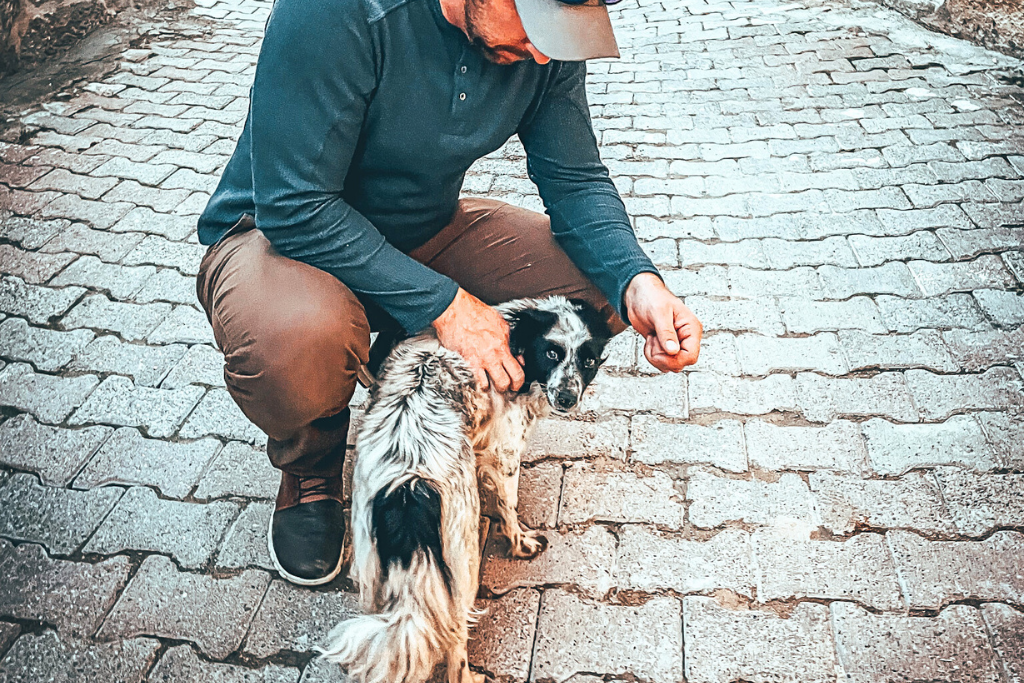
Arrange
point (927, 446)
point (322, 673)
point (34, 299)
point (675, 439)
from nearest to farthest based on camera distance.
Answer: point (322, 673)
point (927, 446)
point (675, 439)
point (34, 299)

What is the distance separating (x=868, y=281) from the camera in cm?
359

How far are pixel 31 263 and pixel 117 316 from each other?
2.26ft

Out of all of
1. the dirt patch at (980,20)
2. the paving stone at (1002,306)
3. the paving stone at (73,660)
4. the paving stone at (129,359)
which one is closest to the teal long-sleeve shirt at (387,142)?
the paving stone at (129,359)

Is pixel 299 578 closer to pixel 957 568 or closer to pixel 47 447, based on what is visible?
pixel 47 447

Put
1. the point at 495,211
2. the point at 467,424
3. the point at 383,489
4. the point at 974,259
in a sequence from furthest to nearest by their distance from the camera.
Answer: the point at 974,259 → the point at 495,211 → the point at 467,424 → the point at 383,489

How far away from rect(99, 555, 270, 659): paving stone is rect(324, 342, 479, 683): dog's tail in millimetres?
492

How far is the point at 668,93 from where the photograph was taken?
18.6 ft

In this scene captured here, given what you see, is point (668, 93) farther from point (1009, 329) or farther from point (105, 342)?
point (105, 342)

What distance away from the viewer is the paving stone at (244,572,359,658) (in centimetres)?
212

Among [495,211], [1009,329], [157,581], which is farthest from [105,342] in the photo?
[1009,329]

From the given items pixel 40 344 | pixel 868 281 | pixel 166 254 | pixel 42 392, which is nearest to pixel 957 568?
pixel 868 281

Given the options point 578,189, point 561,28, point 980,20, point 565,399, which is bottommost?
point 980,20

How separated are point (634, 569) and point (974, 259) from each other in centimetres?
246

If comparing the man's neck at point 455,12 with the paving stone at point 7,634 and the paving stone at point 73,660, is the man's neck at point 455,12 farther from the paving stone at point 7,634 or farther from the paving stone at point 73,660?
the paving stone at point 7,634
